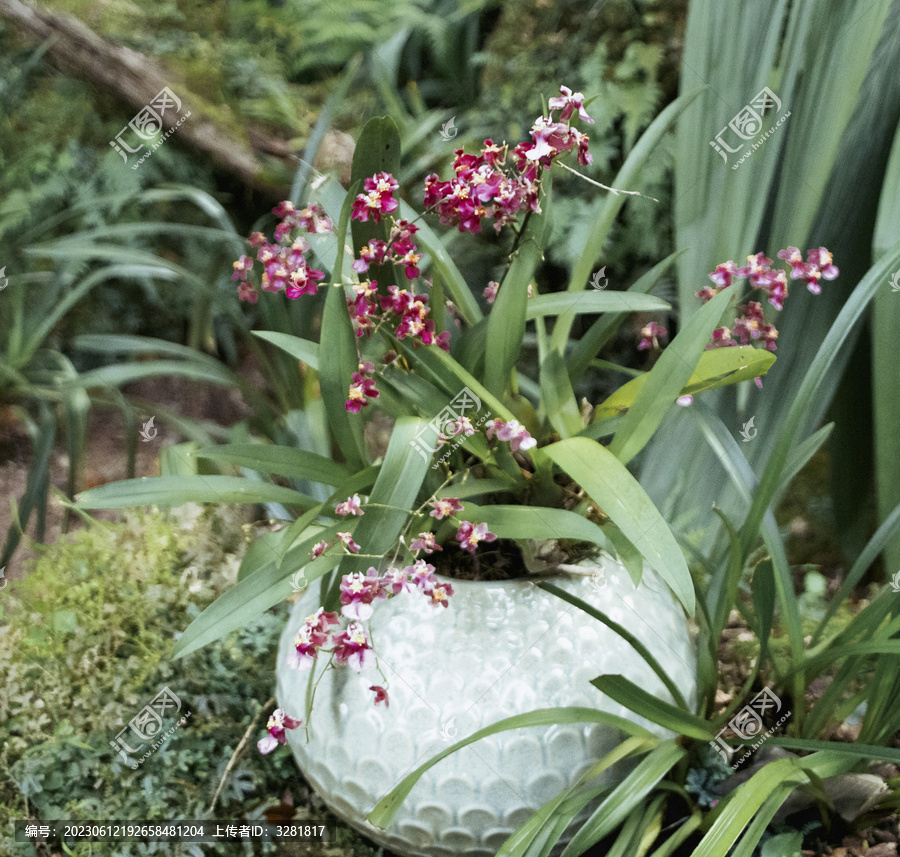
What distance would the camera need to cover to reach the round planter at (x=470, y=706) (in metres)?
0.68

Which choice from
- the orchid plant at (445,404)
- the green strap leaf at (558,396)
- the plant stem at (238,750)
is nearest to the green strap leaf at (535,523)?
the orchid plant at (445,404)

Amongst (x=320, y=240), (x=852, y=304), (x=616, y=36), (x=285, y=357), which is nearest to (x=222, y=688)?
(x=285, y=357)

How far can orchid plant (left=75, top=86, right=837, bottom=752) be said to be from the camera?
61cm

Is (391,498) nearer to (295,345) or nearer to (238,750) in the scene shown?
(295,345)

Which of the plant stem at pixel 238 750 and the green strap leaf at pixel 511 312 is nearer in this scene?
the green strap leaf at pixel 511 312

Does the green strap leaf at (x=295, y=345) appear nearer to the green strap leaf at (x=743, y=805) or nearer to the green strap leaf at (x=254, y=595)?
the green strap leaf at (x=254, y=595)

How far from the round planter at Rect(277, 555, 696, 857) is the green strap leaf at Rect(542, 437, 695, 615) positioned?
0.16 m

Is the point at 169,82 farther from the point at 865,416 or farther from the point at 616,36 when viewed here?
the point at 865,416

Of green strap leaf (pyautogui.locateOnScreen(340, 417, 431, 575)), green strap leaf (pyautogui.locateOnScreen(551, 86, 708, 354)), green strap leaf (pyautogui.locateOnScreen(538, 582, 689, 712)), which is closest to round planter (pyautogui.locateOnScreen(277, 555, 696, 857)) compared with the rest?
green strap leaf (pyautogui.locateOnScreen(538, 582, 689, 712))

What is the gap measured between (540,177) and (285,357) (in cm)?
65

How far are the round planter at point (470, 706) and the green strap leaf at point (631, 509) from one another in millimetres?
164

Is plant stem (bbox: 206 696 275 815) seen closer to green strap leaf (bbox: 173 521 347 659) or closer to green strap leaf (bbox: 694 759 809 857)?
green strap leaf (bbox: 173 521 347 659)

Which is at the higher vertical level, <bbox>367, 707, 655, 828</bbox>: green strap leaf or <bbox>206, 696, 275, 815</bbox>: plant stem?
<bbox>367, 707, 655, 828</bbox>: green strap leaf

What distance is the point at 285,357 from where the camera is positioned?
3.88ft
